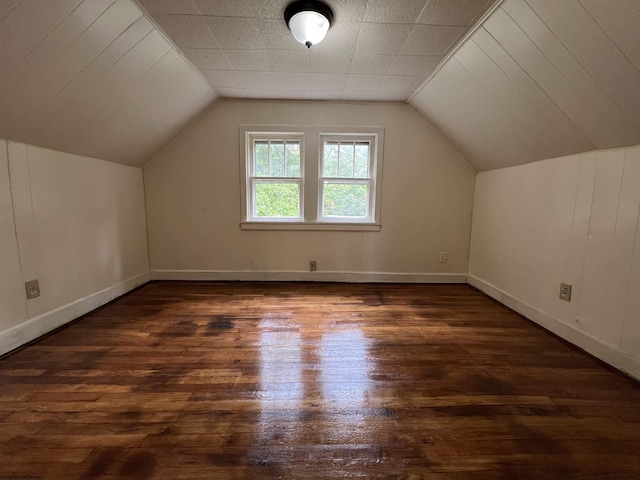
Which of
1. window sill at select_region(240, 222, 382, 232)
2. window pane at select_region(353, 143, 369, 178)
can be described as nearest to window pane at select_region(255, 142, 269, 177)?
window sill at select_region(240, 222, 382, 232)

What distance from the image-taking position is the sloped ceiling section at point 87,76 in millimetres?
1430

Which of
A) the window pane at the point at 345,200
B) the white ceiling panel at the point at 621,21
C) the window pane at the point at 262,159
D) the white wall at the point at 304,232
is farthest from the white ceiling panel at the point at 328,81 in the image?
the white ceiling panel at the point at 621,21

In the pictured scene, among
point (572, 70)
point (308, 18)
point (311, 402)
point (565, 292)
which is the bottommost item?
point (311, 402)

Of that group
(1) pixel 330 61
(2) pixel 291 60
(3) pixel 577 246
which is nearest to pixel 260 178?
(2) pixel 291 60

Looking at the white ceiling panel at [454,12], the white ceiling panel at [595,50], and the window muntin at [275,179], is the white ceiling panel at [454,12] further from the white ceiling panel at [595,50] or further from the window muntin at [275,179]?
the window muntin at [275,179]

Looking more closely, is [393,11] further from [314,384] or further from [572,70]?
[314,384]

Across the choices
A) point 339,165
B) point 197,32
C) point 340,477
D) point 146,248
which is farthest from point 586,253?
point 146,248

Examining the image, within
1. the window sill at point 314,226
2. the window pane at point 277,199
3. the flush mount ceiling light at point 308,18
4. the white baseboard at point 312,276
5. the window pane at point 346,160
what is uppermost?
the flush mount ceiling light at point 308,18

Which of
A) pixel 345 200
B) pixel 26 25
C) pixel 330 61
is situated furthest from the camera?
pixel 345 200

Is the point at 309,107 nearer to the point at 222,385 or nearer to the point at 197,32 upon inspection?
the point at 197,32

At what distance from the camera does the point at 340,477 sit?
3.36 ft

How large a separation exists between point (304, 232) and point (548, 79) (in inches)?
101

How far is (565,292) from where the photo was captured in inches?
83.8

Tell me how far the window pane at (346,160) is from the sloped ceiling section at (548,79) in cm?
109
